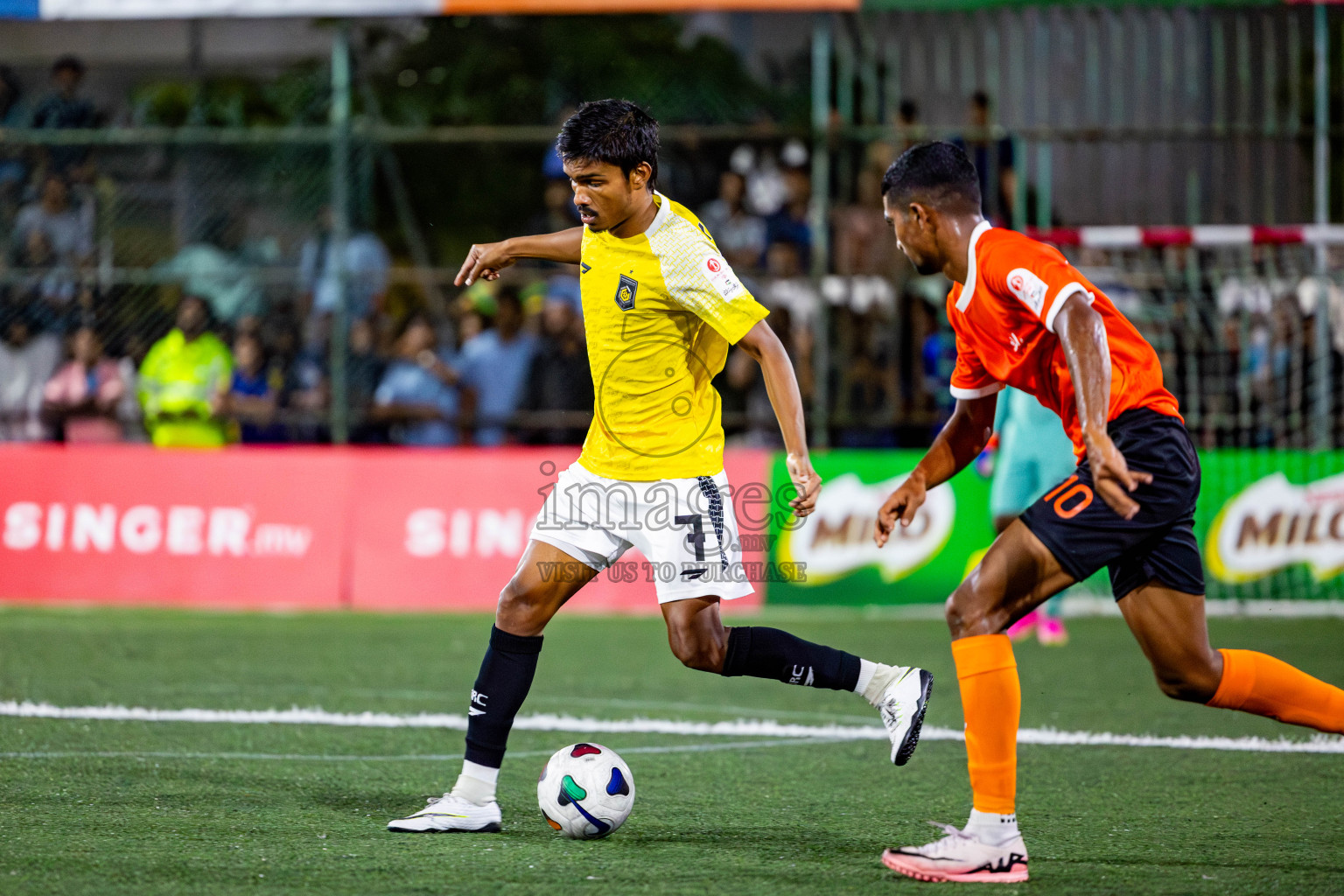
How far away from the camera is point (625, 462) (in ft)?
16.6

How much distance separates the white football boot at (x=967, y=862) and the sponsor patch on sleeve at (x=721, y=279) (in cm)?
177

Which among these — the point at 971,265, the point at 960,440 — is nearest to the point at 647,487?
the point at 960,440

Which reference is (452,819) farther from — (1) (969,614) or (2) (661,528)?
(1) (969,614)

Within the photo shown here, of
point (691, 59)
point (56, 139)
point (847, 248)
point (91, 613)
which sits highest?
point (691, 59)

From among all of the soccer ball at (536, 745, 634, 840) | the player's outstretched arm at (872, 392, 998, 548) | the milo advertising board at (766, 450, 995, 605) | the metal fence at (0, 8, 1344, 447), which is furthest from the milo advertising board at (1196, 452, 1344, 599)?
the soccer ball at (536, 745, 634, 840)

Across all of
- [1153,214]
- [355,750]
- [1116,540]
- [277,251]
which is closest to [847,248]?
[1153,214]

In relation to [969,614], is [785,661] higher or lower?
lower

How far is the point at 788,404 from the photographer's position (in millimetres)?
4859

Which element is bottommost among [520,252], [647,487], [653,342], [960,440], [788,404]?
[647,487]

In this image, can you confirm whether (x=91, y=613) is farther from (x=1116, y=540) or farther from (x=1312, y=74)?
(x=1312, y=74)

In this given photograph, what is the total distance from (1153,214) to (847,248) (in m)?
2.60

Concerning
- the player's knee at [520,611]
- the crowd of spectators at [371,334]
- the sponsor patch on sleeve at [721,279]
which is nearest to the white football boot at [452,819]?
the player's knee at [520,611]

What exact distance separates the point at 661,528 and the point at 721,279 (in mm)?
815

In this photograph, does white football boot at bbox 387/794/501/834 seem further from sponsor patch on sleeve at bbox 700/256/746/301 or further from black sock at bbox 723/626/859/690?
sponsor patch on sleeve at bbox 700/256/746/301
